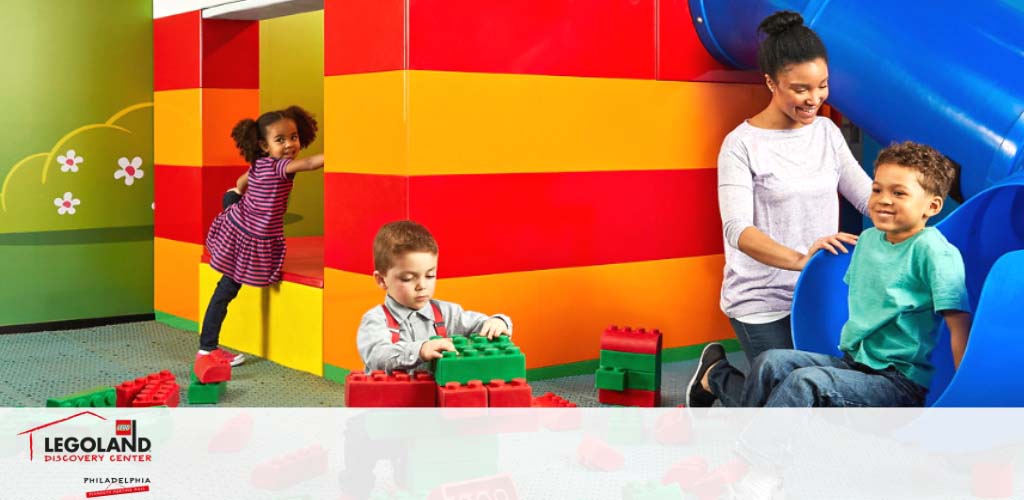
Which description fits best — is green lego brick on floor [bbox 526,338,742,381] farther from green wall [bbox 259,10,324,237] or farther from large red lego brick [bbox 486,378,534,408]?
green wall [bbox 259,10,324,237]

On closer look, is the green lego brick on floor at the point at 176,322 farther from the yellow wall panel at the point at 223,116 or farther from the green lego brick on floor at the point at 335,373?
the green lego brick on floor at the point at 335,373

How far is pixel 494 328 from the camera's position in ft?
8.17

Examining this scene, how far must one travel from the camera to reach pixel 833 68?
3521 mm

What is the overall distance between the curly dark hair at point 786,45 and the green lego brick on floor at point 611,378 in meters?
1.04

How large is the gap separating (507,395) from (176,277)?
3000mm

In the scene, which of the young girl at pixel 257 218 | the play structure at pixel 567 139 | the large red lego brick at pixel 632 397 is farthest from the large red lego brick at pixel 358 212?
the large red lego brick at pixel 632 397

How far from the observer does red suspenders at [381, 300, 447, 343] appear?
2.50 meters

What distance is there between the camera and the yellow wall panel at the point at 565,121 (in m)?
3.57

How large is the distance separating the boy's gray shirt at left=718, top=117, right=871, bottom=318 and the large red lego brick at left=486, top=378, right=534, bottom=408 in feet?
3.52

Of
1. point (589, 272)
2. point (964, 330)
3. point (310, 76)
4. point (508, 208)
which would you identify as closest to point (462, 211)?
point (508, 208)

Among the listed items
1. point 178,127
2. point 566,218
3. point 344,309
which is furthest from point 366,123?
point 178,127

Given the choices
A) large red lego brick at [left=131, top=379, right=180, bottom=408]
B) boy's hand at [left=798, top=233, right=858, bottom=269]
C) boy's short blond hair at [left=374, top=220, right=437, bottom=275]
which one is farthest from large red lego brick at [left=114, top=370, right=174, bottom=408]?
boy's hand at [left=798, top=233, right=858, bottom=269]
